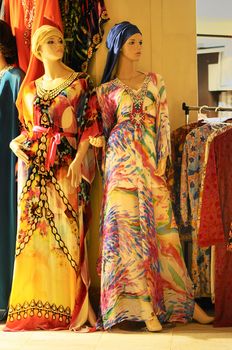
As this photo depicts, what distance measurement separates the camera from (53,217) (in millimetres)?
3963

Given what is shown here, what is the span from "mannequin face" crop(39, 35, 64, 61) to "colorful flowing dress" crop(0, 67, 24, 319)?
28 cm

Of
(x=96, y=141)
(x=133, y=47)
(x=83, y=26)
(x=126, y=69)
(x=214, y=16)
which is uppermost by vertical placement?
(x=214, y=16)

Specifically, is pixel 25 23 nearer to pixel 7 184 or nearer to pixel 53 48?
pixel 53 48

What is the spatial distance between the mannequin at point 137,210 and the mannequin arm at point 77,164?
12cm

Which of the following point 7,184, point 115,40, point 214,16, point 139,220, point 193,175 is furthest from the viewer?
point 214,16

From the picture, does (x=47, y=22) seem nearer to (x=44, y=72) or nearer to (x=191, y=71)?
(x=44, y=72)

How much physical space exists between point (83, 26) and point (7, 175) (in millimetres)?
919

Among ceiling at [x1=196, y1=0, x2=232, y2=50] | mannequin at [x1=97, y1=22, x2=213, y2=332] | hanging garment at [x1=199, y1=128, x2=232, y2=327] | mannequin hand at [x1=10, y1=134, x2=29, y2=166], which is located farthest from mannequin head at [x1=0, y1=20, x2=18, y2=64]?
ceiling at [x1=196, y1=0, x2=232, y2=50]

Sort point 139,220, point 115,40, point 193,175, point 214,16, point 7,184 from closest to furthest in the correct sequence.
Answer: point 139,220, point 115,40, point 193,175, point 7,184, point 214,16

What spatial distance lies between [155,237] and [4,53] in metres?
1.32

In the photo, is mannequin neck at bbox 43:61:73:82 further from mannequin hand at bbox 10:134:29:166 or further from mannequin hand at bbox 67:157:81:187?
mannequin hand at bbox 67:157:81:187

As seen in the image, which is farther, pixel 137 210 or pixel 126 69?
pixel 126 69

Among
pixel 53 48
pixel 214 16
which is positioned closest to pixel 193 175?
pixel 53 48

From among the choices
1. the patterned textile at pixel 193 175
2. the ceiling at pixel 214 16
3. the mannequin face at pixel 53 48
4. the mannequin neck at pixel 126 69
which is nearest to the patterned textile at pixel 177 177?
the patterned textile at pixel 193 175
